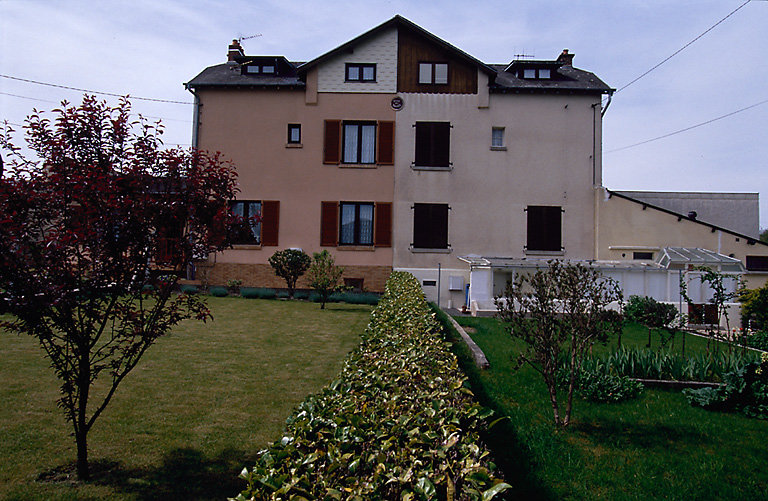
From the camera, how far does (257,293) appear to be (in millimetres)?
19359

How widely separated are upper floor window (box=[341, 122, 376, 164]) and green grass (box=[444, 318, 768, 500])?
15366 mm

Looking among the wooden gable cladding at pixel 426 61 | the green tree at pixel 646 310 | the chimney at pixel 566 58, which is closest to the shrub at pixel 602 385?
the green tree at pixel 646 310

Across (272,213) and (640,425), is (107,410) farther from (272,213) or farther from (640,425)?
(272,213)

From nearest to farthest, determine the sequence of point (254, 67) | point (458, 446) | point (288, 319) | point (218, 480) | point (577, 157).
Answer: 1. point (458, 446)
2. point (218, 480)
3. point (288, 319)
4. point (577, 157)
5. point (254, 67)

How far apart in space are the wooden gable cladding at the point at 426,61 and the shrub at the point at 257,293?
9.32 m

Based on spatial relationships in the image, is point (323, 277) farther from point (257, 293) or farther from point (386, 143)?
point (386, 143)

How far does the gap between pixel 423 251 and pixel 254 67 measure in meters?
10.5

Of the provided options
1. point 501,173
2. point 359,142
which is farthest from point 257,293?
point 501,173

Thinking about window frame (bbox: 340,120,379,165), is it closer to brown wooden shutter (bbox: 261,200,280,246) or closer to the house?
the house

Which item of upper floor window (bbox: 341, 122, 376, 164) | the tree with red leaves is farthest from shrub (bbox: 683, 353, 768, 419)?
upper floor window (bbox: 341, 122, 376, 164)

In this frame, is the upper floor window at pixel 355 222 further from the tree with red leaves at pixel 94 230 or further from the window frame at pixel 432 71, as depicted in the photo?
the tree with red leaves at pixel 94 230

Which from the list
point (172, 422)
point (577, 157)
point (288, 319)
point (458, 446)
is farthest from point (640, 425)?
point (577, 157)

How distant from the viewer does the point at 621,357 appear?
7395 millimetres

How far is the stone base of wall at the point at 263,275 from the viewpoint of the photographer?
819 inches
